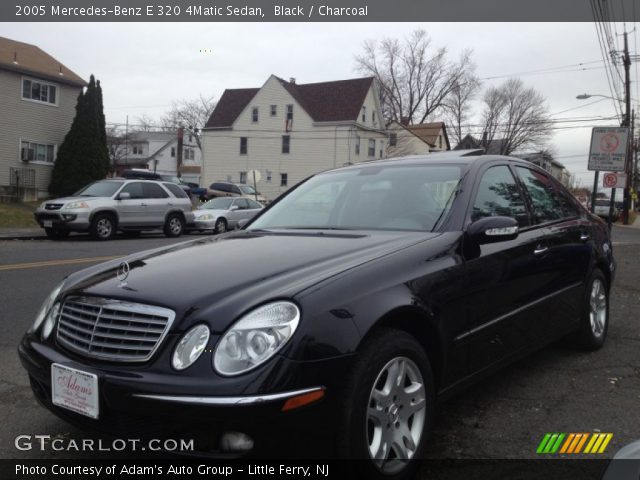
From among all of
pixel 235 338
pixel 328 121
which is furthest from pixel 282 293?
pixel 328 121

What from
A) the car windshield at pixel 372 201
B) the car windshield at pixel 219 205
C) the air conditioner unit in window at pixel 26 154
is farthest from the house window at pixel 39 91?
the car windshield at pixel 372 201

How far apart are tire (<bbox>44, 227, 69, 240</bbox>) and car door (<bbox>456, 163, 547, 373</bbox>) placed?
13.9 metres

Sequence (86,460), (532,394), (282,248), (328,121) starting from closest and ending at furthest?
(86,460), (282,248), (532,394), (328,121)

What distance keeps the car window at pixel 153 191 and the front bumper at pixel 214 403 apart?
1568cm

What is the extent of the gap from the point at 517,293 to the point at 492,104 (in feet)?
220

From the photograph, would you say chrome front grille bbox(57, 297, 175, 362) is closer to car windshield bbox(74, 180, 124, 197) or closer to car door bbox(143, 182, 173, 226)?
car windshield bbox(74, 180, 124, 197)

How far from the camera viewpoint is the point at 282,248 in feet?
10.7

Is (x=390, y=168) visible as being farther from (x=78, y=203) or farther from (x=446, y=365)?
(x=78, y=203)

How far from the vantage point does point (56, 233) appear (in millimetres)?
16031

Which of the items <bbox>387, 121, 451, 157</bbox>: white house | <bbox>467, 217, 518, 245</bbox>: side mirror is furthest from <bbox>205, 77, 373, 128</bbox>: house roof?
<bbox>467, 217, 518, 245</bbox>: side mirror

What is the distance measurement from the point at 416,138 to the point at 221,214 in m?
43.0

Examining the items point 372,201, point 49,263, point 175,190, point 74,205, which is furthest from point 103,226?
point 372,201

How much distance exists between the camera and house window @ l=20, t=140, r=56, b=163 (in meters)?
27.9

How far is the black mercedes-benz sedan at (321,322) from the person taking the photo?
2305 mm
